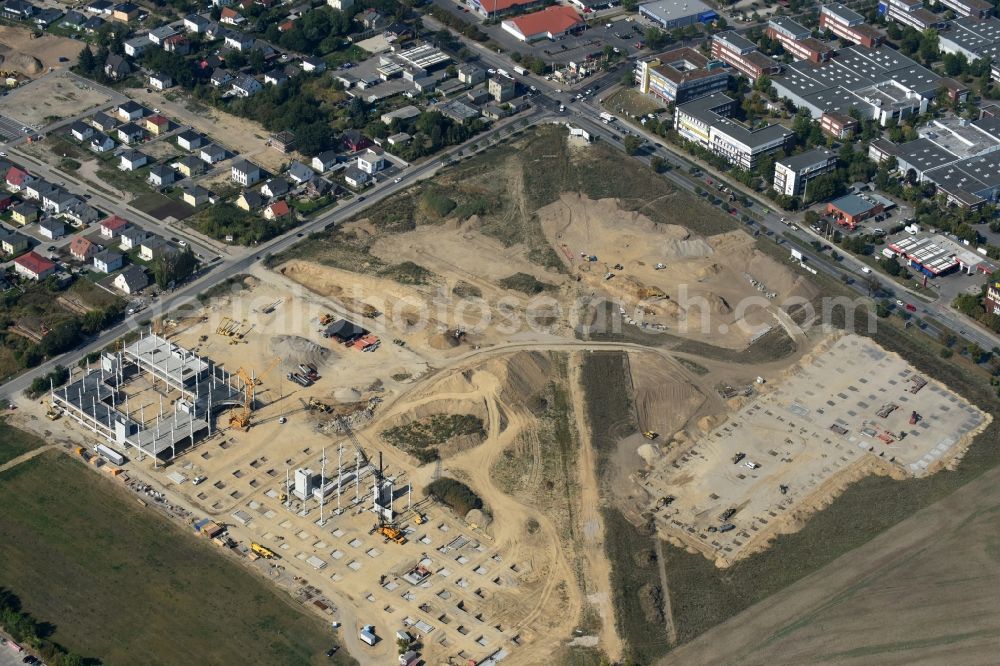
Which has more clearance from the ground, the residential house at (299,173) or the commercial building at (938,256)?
the residential house at (299,173)

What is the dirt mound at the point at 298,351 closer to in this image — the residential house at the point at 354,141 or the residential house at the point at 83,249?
the residential house at the point at 83,249

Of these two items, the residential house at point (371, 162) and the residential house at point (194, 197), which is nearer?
the residential house at point (194, 197)

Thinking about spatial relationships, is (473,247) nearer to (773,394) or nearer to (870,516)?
(773,394)

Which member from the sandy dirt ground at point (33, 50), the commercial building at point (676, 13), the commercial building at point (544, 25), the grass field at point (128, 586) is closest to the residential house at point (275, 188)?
the sandy dirt ground at point (33, 50)

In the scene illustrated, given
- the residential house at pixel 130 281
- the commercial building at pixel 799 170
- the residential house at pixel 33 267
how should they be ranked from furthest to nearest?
the commercial building at pixel 799 170
the residential house at pixel 33 267
the residential house at pixel 130 281

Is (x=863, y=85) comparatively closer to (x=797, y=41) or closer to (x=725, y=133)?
(x=797, y=41)

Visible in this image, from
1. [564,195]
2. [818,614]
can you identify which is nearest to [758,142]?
[564,195]

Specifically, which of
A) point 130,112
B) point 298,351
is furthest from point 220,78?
point 298,351
